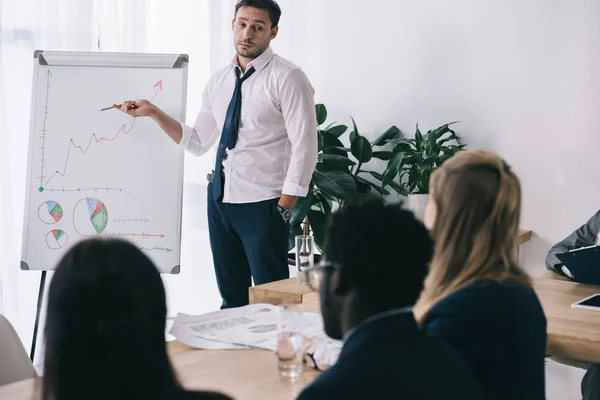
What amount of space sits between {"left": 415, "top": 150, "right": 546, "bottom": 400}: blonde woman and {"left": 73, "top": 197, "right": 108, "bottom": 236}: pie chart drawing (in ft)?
5.96

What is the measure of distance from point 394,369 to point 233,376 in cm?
57

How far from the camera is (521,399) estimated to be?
1.43m

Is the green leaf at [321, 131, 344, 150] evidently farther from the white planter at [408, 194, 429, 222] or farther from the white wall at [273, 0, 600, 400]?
the white planter at [408, 194, 429, 222]

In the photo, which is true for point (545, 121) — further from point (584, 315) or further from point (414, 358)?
point (414, 358)

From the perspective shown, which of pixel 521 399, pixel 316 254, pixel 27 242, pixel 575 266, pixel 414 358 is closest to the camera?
pixel 414 358

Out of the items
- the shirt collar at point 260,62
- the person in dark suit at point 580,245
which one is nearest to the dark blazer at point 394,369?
the person in dark suit at point 580,245

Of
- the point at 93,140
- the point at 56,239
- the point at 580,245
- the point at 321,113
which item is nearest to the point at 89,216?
the point at 56,239

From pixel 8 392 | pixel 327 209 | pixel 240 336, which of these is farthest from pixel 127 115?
pixel 8 392

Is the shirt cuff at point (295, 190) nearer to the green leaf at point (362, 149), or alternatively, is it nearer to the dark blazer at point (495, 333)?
the green leaf at point (362, 149)

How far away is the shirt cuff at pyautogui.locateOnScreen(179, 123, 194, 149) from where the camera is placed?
10.3 ft

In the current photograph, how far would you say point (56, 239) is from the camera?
2.99 m

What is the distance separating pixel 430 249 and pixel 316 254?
9.19 feet

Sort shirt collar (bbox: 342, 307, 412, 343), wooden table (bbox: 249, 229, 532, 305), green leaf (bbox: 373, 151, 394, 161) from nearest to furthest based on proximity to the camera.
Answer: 1. shirt collar (bbox: 342, 307, 412, 343)
2. wooden table (bbox: 249, 229, 532, 305)
3. green leaf (bbox: 373, 151, 394, 161)

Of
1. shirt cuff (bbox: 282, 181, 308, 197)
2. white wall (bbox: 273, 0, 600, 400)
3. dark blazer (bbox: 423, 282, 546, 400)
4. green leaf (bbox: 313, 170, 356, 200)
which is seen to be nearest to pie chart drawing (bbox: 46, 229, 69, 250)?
shirt cuff (bbox: 282, 181, 308, 197)
